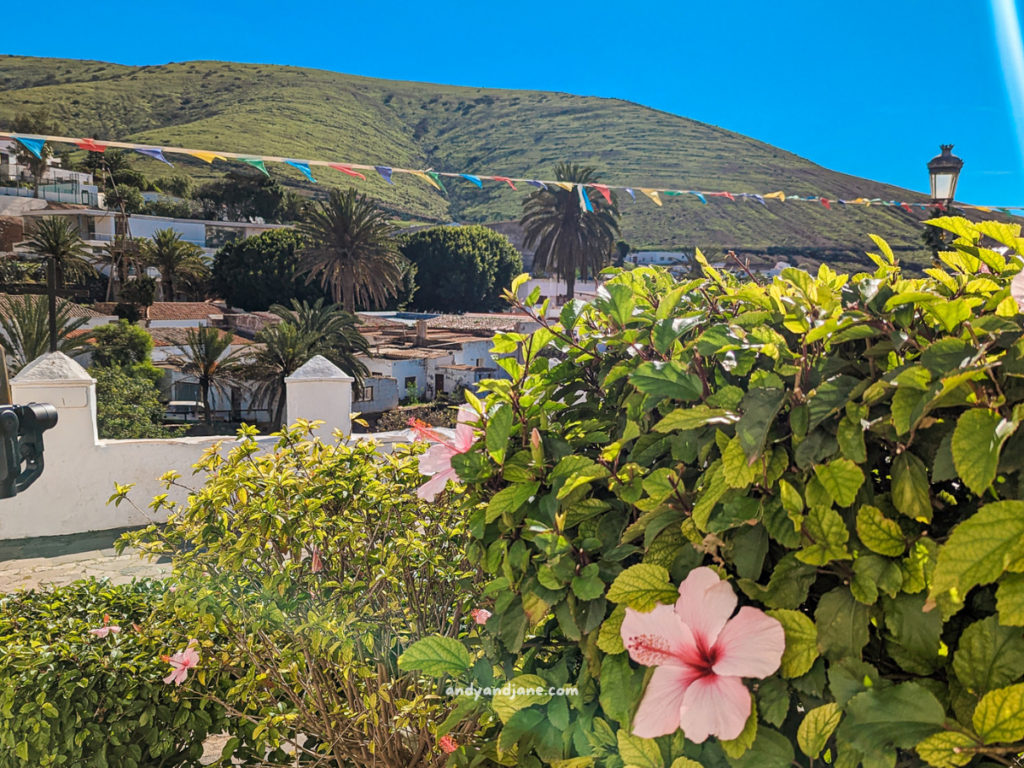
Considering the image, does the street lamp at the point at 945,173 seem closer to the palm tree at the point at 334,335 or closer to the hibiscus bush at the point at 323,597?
the hibiscus bush at the point at 323,597

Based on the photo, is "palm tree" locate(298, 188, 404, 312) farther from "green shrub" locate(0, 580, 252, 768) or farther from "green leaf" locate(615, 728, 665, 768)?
"green leaf" locate(615, 728, 665, 768)

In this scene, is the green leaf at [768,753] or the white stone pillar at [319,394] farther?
the white stone pillar at [319,394]

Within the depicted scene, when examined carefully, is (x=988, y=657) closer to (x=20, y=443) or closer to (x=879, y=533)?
(x=879, y=533)

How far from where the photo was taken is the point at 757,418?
29.8 inches

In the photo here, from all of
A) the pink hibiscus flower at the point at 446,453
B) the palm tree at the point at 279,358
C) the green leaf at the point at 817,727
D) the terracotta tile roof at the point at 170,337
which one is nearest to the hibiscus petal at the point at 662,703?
the green leaf at the point at 817,727

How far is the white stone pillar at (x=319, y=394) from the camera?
22.3ft

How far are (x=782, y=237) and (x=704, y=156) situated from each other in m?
36.6

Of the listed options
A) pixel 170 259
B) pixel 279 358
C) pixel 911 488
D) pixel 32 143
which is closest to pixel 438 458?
pixel 911 488

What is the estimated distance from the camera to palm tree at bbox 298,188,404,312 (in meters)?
33.3

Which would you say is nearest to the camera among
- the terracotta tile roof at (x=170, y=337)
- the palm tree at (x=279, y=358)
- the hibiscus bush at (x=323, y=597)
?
the hibiscus bush at (x=323, y=597)

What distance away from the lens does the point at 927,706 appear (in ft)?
2.18

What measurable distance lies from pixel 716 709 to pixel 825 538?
20cm

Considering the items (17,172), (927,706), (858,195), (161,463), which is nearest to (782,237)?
(858,195)

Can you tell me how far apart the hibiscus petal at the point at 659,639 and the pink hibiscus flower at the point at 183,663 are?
1692 millimetres
